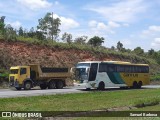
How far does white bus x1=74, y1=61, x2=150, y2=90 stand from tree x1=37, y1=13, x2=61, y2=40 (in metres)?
23.6

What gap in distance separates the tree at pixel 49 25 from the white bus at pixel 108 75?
23.6m

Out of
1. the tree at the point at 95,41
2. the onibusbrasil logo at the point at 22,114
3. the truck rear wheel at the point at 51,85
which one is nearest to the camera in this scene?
the onibusbrasil logo at the point at 22,114

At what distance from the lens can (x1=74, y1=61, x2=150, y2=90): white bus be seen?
3653 cm

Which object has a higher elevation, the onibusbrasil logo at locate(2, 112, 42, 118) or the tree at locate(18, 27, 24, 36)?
the tree at locate(18, 27, 24, 36)

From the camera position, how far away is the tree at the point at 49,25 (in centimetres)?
6266

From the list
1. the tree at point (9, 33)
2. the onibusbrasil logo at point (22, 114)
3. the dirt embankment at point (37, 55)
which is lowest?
the onibusbrasil logo at point (22, 114)

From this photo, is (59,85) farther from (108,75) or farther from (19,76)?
(108,75)

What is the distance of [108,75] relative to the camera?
1527 inches

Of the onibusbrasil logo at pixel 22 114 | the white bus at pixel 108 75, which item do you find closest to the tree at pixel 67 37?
the white bus at pixel 108 75

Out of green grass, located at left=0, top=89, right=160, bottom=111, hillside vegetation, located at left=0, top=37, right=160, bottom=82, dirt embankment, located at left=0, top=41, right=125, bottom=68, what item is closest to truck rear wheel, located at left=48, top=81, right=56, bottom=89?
hillside vegetation, located at left=0, top=37, right=160, bottom=82

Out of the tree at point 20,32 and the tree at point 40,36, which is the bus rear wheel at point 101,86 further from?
the tree at point 20,32

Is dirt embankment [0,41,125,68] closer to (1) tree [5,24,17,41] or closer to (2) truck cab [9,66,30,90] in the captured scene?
(1) tree [5,24,17,41]

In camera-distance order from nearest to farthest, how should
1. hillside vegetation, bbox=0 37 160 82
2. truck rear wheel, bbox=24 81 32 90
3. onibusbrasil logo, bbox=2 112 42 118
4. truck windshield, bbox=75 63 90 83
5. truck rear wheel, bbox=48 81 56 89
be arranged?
1. onibusbrasil logo, bbox=2 112 42 118
2. truck windshield, bbox=75 63 90 83
3. truck rear wheel, bbox=24 81 32 90
4. truck rear wheel, bbox=48 81 56 89
5. hillside vegetation, bbox=0 37 160 82

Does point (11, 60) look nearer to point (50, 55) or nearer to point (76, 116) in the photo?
point (50, 55)
